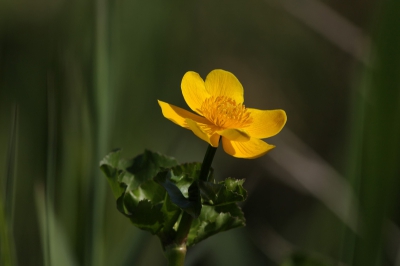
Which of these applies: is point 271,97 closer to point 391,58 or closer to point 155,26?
point 155,26

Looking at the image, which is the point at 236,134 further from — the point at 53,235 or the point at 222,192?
the point at 53,235

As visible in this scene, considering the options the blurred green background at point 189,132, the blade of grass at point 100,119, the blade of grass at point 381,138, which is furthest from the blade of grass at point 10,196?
the blade of grass at point 381,138

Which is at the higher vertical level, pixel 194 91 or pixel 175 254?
pixel 194 91

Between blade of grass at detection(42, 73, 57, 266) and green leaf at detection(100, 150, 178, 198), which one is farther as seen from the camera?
blade of grass at detection(42, 73, 57, 266)

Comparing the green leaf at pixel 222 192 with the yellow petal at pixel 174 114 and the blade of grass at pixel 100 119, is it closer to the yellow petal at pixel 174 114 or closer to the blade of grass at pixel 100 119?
the yellow petal at pixel 174 114

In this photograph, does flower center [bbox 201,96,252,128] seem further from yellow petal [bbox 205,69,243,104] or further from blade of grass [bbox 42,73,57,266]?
blade of grass [bbox 42,73,57,266]

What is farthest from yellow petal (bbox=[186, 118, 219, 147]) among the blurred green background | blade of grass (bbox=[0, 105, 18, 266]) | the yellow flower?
blade of grass (bbox=[0, 105, 18, 266])

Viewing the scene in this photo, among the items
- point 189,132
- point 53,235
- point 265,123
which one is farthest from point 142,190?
point 189,132
